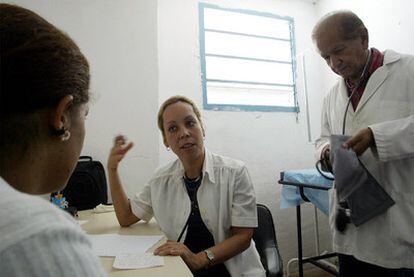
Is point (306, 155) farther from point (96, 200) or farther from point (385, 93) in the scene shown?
point (96, 200)

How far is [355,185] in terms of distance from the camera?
106cm

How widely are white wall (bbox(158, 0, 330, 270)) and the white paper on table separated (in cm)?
129

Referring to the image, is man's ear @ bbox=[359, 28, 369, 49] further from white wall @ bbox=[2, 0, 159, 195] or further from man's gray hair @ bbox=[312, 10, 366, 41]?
white wall @ bbox=[2, 0, 159, 195]

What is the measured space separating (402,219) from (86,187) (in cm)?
158

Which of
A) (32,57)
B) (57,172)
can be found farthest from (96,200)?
(32,57)

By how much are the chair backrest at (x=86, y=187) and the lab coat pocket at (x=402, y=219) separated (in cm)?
151

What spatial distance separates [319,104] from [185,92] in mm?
1350

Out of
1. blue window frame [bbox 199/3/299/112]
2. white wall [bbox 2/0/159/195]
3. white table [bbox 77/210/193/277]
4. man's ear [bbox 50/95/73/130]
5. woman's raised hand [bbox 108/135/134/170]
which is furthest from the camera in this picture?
blue window frame [bbox 199/3/299/112]

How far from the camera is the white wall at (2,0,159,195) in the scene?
1.90m

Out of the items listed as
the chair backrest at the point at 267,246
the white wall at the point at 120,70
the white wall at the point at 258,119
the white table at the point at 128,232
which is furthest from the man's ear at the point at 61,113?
the white wall at the point at 258,119

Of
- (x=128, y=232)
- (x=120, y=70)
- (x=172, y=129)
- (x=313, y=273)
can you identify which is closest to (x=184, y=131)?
(x=172, y=129)

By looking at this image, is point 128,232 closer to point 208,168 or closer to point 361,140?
point 208,168

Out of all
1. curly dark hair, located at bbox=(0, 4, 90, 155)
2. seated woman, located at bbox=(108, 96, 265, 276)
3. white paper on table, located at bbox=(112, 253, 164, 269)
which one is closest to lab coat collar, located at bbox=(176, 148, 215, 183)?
seated woman, located at bbox=(108, 96, 265, 276)

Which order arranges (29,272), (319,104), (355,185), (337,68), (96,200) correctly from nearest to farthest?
(29,272) → (355,185) → (337,68) → (96,200) → (319,104)
